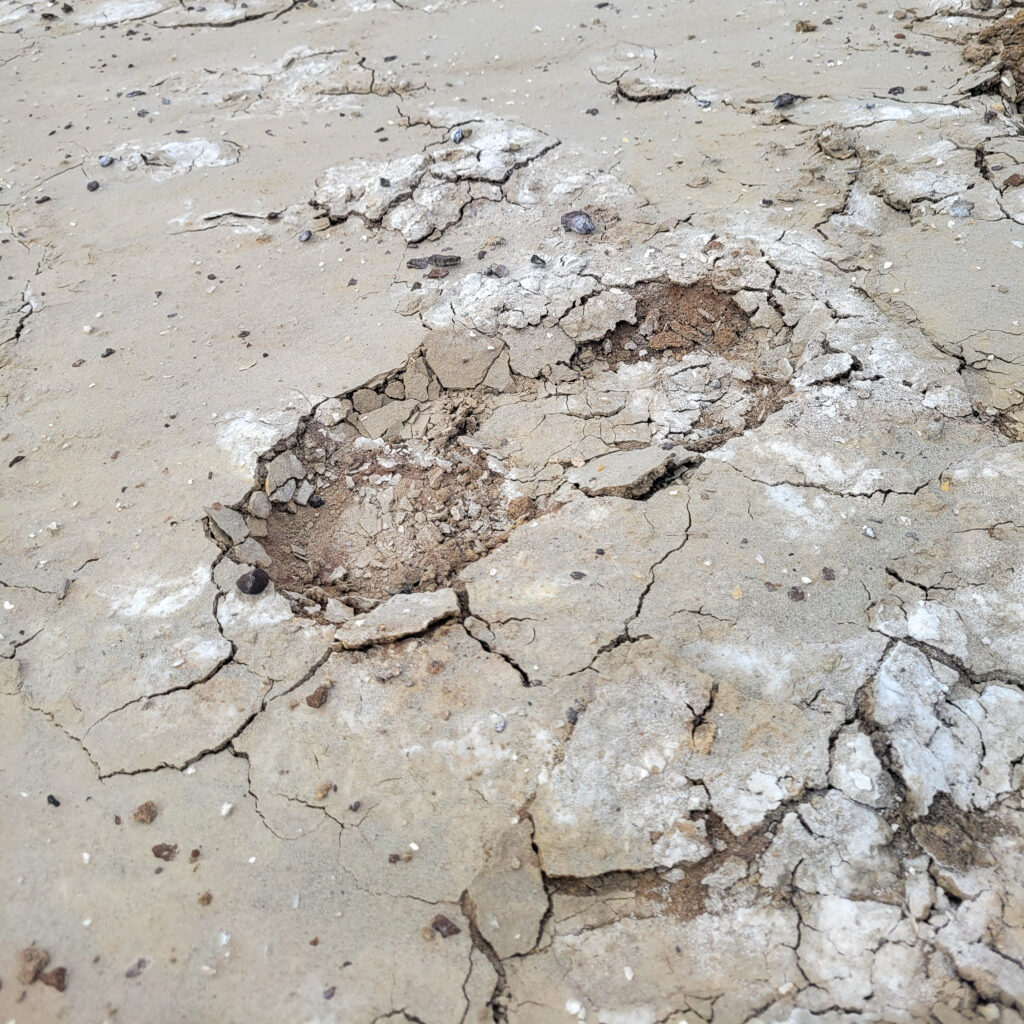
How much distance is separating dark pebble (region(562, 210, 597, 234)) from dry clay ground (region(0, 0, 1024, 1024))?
1.0 inches

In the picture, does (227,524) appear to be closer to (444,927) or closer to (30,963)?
(30,963)

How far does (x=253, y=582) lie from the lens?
2.71 metres

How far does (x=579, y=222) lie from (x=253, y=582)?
2403 millimetres

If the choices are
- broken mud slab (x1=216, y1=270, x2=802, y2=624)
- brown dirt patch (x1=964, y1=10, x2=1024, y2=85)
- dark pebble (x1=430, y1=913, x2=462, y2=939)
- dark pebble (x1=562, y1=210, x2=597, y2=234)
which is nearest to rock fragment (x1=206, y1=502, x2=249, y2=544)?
broken mud slab (x1=216, y1=270, x2=802, y2=624)

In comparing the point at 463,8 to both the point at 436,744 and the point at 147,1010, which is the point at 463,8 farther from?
the point at 147,1010

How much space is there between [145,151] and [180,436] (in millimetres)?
2673

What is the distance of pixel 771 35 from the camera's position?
503cm

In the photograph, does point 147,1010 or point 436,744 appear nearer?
point 147,1010

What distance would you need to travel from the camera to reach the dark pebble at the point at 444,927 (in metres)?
2.01

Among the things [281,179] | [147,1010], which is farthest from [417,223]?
[147,1010]

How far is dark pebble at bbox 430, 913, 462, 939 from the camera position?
2.01 m

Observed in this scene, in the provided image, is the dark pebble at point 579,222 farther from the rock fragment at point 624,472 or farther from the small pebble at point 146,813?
the small pebble at point 146,813

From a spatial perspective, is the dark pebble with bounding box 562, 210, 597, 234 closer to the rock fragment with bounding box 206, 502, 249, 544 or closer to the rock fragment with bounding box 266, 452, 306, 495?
the rock fragment with bounding box 266, 452, 306, 495

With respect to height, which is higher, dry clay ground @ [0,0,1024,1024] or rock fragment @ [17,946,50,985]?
dry clay ground @ [0,0,1024,1024]
